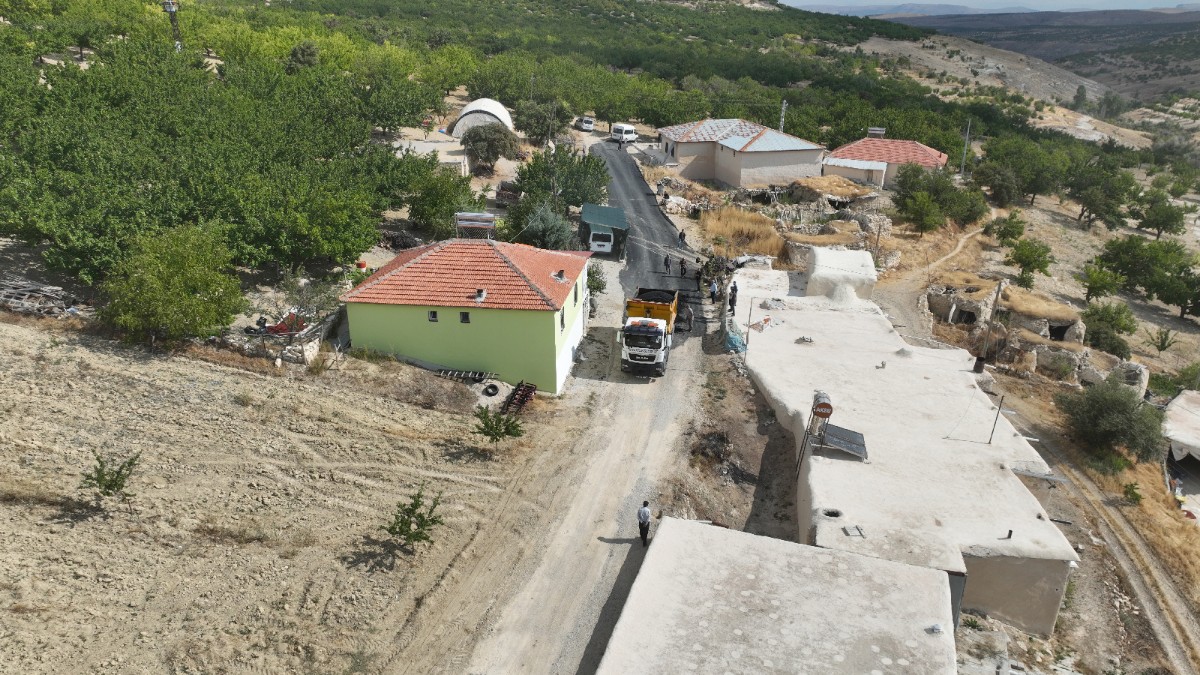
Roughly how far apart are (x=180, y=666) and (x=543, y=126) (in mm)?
55038

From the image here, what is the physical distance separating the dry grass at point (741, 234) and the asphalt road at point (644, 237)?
214 cm

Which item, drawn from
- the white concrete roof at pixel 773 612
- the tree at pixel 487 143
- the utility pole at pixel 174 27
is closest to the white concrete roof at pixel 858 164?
the tree at pixel 487 143

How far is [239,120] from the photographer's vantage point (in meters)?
44.1

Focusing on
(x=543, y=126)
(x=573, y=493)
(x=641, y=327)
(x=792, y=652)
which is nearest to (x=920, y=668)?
(x=792, y=652)

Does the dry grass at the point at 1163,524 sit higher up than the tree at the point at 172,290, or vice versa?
the tree at the point at 172,290

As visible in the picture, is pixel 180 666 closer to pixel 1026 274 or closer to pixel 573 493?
pixel 573 493

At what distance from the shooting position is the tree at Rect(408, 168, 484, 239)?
128 ft

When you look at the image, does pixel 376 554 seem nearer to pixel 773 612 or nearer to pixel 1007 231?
pixel 773 612

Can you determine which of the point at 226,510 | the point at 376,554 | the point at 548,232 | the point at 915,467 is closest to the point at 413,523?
the point at 376,554

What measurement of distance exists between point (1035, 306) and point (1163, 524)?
16.2 metres

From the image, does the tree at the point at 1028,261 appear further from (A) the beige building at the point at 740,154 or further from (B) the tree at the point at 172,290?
(B) the tree at the point at 172,290

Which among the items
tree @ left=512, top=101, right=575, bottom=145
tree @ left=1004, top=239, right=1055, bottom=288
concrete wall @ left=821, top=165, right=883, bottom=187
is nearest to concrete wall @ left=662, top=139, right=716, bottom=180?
concrete wall @ left=821, top=165, right=883, bottom=187

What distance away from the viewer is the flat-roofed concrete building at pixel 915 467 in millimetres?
17969

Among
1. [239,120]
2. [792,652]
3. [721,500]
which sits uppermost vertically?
[239,120]
